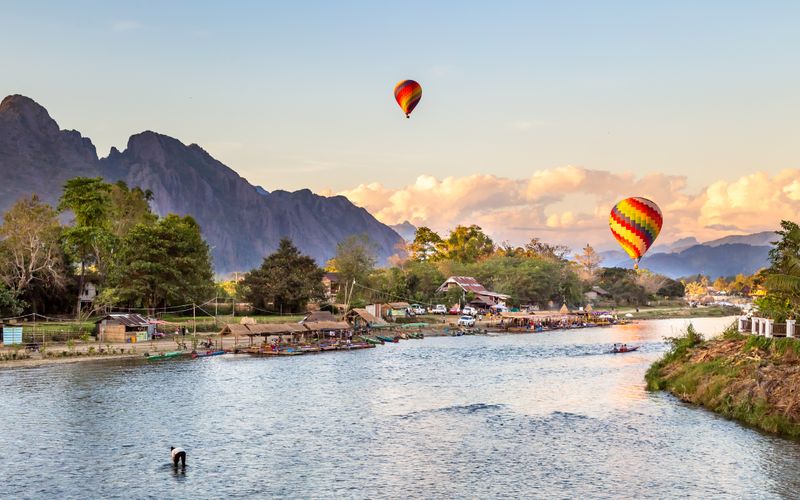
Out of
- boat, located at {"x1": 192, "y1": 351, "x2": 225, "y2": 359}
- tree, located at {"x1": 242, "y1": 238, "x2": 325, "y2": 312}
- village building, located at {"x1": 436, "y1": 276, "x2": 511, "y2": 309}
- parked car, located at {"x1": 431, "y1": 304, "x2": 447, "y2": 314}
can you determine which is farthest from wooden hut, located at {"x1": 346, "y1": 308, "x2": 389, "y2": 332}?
village building, located at {"x1": 436, "y1": 276, "x2": 511, "y2": 309}

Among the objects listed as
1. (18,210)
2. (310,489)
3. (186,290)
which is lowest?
(310,489)

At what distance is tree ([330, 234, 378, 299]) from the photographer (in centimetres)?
12507

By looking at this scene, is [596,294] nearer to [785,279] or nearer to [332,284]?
[332,284]

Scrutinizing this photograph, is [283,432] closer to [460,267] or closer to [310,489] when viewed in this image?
[310,489]

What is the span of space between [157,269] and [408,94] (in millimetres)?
37902

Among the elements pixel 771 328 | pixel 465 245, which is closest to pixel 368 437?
pixel 771 328

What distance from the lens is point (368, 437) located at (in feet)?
125

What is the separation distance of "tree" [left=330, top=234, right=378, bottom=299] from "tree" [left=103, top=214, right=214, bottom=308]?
3318 centimetres

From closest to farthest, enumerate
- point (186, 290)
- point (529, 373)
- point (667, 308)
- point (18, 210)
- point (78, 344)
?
1. point (529, 373)
2. point (78, 344)
3. point (18, 210)
4. point (186, 290)
5. point (667, 308)

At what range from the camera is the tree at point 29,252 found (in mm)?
79125

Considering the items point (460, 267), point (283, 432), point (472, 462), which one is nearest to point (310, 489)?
point (472, 462)

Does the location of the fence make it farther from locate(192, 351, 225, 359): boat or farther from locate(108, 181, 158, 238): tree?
locate(108, 181, 158, 238): tree

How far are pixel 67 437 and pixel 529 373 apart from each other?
1513 inches

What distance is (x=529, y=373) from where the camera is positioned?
63.1 metres
